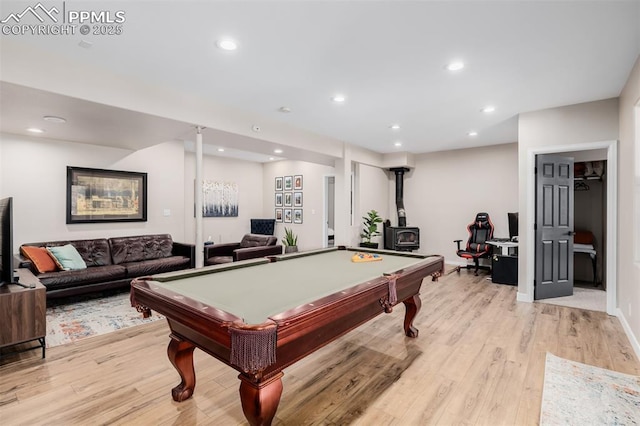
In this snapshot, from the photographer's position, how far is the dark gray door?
14.3 feet

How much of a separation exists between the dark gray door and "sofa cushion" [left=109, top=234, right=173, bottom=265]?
19.8 ft

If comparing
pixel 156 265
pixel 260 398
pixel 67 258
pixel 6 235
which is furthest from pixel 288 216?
pixel 260 398

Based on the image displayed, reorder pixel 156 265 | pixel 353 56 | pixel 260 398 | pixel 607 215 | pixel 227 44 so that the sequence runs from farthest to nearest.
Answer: pixel 156 265, pixel 607 215, pixel 353 56, pixel 227 44, pixel 260 398

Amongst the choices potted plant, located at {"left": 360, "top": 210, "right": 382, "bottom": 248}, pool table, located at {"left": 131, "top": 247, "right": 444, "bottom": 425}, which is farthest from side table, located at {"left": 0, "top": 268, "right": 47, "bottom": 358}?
potted plant, located at {"left": 360, "top": 210, "right": 382, "bottom": 248}

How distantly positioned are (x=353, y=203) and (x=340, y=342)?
441 cm

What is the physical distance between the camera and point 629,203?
3.19m

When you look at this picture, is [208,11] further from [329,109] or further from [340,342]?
[340,342]

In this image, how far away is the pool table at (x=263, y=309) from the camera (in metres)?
1.34

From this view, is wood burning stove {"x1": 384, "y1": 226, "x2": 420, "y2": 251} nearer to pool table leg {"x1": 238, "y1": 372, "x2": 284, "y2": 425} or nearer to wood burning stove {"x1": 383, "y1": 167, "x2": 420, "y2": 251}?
wood burning stove {"x1": 383, "y1": 167, "x2": 420, "y2": 251}

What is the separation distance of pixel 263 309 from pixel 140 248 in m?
4.58

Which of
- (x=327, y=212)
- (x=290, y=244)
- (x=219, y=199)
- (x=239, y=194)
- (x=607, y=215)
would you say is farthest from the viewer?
(x=239, y=194)

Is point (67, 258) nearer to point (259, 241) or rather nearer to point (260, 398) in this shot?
point (259, 241)

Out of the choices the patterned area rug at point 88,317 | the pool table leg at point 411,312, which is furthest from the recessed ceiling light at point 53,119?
the pool table leg at point 411,312

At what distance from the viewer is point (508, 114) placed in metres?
4.38
